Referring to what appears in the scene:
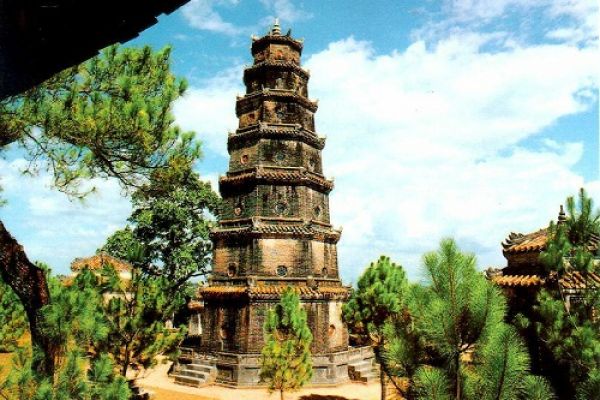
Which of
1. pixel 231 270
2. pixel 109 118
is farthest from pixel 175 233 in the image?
pixel 109 118

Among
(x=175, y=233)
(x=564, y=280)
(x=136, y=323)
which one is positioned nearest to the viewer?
(x=564, y=280)

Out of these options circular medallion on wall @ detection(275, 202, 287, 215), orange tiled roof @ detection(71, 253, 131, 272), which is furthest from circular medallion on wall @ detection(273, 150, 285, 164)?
orange tiled roof @ detection(71, 253, 131, 272)

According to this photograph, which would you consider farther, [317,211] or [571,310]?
[317,211]

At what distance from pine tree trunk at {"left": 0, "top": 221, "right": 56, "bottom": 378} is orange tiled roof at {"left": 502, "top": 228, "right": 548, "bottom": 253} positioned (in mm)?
10178

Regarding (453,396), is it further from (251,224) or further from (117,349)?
(251,224)

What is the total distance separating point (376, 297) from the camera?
17.8 m

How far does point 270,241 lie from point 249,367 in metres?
5.80

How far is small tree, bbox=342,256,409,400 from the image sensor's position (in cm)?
1756

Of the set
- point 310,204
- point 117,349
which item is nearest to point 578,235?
point 117,349

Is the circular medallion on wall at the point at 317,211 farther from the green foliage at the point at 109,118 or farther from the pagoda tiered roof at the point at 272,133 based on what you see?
the green foliage at the point at 109,118

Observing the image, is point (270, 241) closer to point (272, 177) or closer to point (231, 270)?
point (231, 270)

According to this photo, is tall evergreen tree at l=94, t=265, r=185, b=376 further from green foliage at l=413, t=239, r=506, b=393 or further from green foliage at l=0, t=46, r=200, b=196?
green foliage at l=413, t=239, r=506, b=393

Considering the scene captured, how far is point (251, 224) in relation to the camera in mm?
20641

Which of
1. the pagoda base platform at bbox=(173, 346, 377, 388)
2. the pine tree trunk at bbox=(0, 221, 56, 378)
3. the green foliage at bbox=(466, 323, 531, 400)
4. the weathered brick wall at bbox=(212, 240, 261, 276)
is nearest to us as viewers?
the green foliage at bbox=(466, 323, 531, 400)
